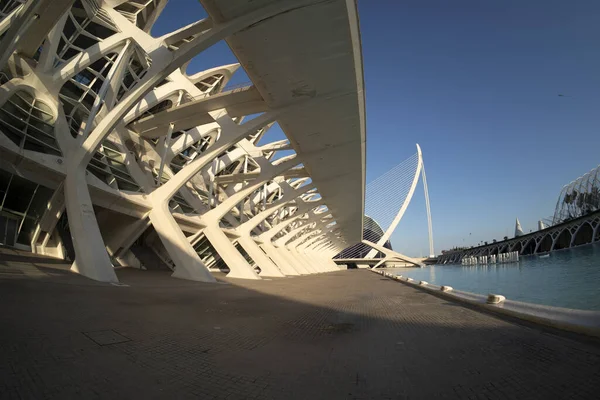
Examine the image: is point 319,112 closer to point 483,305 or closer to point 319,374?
point 483,305

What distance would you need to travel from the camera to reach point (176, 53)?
25.8 ft

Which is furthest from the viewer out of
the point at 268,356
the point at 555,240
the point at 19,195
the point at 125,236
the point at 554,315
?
the point at 555,240

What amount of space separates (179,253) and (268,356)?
9928 millimetres

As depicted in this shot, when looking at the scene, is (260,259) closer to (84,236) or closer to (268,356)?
(84,236)

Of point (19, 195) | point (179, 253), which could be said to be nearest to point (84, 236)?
point (179, 253)

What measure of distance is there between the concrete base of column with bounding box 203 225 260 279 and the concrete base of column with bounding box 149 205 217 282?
3.63 metres

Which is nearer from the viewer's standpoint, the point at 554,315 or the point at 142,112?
the point at 554,315

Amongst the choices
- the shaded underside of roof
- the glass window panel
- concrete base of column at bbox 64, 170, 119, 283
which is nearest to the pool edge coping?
the shaded underside of roof

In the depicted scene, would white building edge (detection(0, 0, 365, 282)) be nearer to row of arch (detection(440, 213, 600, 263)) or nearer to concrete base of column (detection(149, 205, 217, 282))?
concrete base of column (detection(149, 205, 217, 282))

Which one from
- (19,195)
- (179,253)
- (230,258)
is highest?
(19,195)

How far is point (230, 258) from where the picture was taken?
15781mm

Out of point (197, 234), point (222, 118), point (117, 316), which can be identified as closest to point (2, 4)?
point (222, 118)

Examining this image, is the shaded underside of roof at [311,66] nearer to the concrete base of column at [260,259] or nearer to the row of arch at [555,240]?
Result: the concrete base of column at [260,259]

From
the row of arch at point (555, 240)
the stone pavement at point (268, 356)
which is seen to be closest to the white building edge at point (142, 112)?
the stone pavement at point (268, 356)
